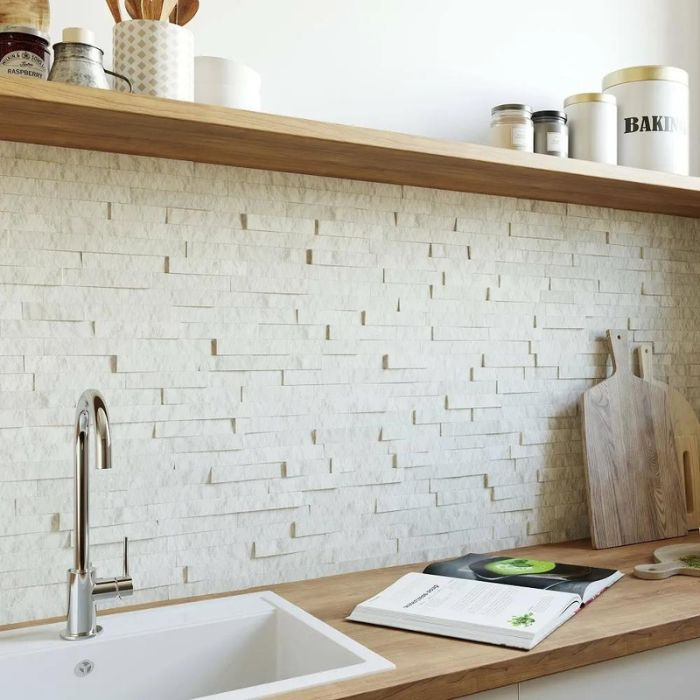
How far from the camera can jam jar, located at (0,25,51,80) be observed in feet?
3.75

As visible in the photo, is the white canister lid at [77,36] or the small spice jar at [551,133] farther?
the small spice jar at [551,133]

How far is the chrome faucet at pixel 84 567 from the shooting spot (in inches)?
47.1

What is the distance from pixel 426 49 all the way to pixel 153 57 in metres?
0.65

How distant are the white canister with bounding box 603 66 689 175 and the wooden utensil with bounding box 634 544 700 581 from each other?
2.39ft

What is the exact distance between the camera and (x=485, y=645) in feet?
3.85

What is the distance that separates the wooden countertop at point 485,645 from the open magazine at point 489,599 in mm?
18

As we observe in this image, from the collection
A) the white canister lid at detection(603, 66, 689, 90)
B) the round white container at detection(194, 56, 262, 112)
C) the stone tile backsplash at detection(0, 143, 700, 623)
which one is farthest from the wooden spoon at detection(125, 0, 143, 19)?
the white canister lid at detection(603, 66, 689, 90)

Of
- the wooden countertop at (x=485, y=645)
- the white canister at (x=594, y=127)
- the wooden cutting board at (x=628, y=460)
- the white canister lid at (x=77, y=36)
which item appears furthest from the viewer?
the wooden cutting board at (x=628, y=460)

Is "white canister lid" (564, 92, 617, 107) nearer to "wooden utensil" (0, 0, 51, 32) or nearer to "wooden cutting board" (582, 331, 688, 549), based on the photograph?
"wooden cutting board" (582, 331, 688, 549)

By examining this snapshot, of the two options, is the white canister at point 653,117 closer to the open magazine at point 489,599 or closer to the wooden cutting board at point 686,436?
the wooden cutting board at point 686,436

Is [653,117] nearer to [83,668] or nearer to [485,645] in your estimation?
[485,645]

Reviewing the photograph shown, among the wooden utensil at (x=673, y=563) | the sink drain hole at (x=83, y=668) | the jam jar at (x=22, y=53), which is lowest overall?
the sink drain hole at (x=83, y=668)

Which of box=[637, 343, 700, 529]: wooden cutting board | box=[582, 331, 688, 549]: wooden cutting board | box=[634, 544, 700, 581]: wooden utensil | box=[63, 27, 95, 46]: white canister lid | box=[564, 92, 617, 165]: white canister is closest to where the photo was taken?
box=[63, 27, 95, 46]: white canister lid

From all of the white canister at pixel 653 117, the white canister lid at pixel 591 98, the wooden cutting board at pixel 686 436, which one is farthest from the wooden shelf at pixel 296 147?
the wooden cutting board at pixel 686 436
